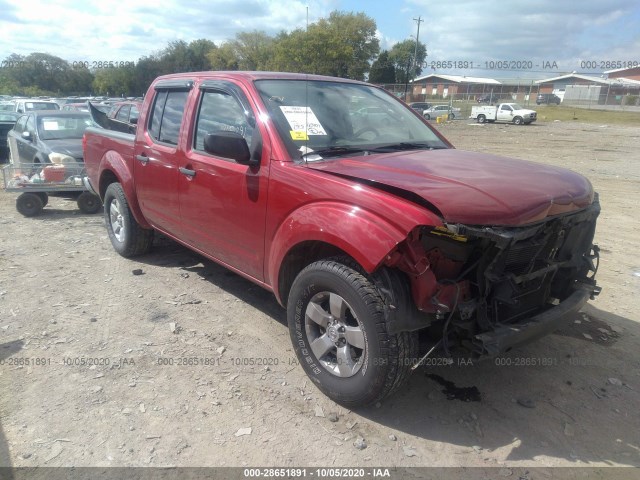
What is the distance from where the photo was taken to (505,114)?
38.3m

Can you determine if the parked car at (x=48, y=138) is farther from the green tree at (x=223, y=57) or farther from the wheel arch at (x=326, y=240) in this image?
the green tree at (x=223, y=57)

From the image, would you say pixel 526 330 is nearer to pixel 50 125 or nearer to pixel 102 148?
pixel 102 148

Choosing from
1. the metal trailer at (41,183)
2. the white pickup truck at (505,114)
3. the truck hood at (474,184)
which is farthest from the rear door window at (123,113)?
the white pickup truck at (505,114)

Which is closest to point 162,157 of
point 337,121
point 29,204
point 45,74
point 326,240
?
→ point 337,121

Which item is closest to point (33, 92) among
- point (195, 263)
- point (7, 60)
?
point (7, 60)

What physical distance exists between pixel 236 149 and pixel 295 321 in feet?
4.03

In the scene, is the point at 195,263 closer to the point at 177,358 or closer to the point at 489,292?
the point at 177,358

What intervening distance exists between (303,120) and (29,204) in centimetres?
642

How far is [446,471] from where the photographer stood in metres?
2.60

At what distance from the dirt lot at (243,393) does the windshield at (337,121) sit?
1.59 m

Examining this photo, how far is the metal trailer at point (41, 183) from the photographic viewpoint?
7.93 metres

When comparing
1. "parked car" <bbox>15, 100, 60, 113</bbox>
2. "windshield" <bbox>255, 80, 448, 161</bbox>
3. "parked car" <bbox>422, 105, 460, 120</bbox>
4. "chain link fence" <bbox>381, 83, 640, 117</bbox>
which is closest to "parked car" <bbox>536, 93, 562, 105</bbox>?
"chain link fence" <bbox>381, 83, 640, 117</bbox>

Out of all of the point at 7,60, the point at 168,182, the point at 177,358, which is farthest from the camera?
the point at 7,60

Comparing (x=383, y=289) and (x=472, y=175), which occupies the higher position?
(x=472, y=175)
